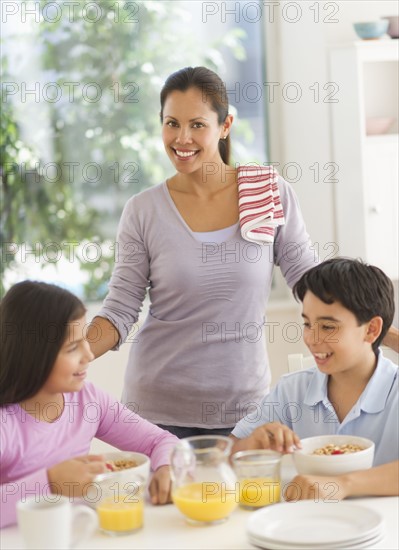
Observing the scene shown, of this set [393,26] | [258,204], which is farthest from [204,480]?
[393,26]

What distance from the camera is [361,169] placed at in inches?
142

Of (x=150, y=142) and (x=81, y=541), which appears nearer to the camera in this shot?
(x=81, y=541)

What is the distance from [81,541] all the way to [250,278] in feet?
3.19

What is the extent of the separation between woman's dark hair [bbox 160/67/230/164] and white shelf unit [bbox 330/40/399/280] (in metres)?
1.44

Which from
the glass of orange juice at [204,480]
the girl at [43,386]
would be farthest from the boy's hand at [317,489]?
the girl at [43,386]

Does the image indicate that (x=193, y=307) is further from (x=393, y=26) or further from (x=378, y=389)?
(x=393, y=26)

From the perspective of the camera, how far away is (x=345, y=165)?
12.0 ft

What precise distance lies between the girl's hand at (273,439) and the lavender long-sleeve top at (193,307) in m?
0.45

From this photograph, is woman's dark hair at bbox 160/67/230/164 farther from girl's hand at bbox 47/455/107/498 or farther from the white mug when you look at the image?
the white mug

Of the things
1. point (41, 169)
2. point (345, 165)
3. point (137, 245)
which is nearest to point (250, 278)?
point (137, 245)

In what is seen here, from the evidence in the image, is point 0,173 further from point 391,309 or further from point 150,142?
point 391,309

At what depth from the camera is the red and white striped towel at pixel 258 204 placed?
2.17 meters

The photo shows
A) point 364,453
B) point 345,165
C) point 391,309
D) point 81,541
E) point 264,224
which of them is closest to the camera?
point 81,541

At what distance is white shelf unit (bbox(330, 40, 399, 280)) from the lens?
3576mm
